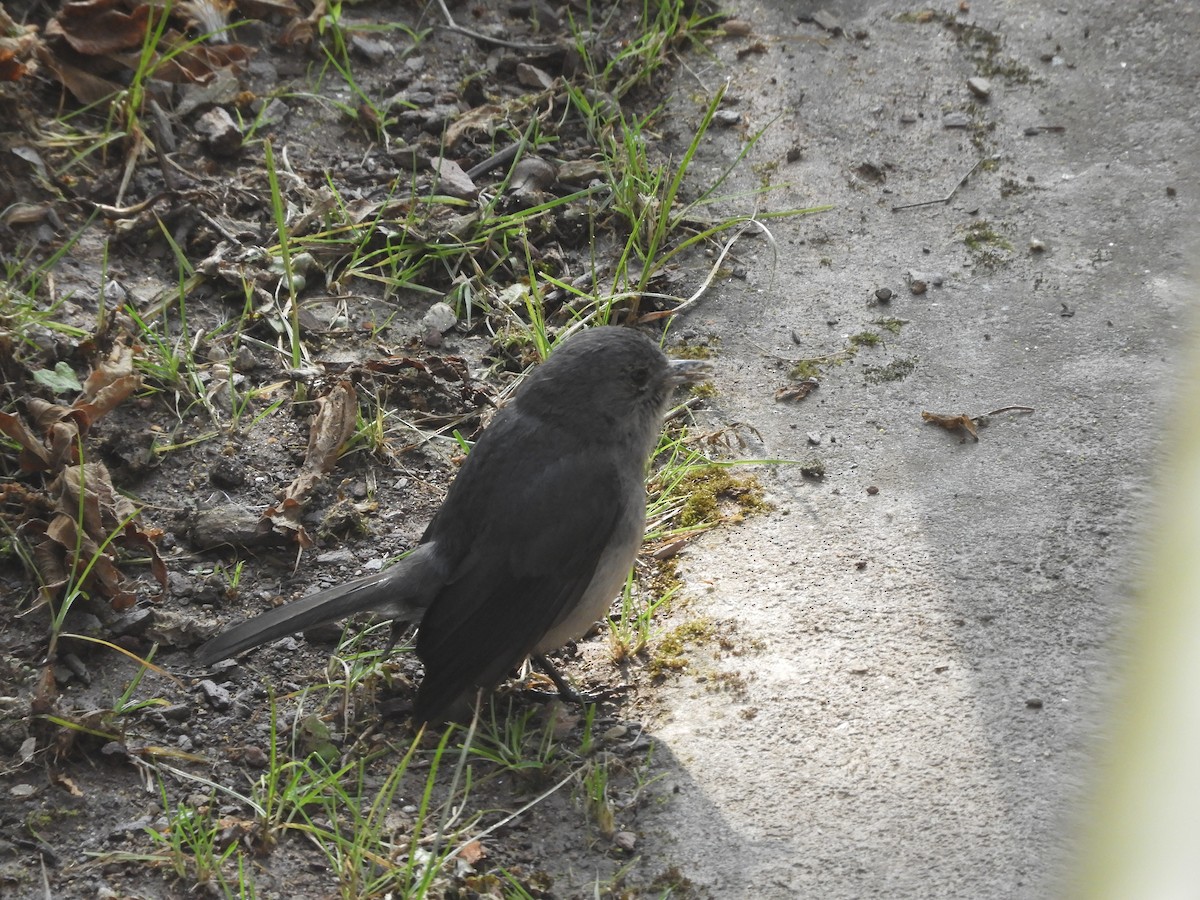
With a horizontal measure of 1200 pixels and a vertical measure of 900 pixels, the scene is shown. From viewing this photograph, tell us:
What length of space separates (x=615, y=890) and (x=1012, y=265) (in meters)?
3.02

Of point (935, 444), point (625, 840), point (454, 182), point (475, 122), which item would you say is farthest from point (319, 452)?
point (935, 444)

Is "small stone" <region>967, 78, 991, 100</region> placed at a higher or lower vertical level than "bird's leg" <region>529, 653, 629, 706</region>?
higher

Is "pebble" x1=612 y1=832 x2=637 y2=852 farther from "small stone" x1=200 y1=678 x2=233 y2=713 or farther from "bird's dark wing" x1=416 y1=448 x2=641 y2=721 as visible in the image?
"small stone" x1=200 y1=678 x2=233 y2=713

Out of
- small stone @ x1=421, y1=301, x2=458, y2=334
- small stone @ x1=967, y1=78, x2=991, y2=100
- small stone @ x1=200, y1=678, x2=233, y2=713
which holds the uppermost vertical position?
small stone @ x1=967, y1=78, x2=991, y2=100

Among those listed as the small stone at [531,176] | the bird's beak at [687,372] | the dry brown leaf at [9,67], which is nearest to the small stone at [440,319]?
the small stone at [531,176]

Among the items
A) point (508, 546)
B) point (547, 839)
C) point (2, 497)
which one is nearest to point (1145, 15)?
point (508, 546)

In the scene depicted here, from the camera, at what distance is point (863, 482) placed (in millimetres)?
4117

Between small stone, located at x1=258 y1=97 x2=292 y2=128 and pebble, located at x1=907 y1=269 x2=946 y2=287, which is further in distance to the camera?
small stone, located at x1=258 y1=97 x2=292 y2=128

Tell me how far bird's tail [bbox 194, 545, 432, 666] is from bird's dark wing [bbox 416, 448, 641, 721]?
90 mm

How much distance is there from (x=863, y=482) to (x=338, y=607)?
70.3 inches

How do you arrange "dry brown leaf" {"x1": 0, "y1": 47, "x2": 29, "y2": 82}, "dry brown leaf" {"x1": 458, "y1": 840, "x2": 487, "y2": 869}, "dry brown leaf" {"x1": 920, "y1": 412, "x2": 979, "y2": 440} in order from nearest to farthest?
"dry brown leaf" {"x1": 458, "y1": 840, "x2": 487, "y2": 869} < "dry brown leaf" {"x1": 920, "y1": 412, "x2": 979, "y2": 440} < "dry brown leaf" {"x1": 0, "y1": 47, "x2": 29, "y2": 82}

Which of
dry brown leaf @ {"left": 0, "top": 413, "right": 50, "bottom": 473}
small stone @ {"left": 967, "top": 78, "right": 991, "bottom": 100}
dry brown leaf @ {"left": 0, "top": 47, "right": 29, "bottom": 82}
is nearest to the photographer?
dry brown leaf @ {"left": 0, "top": 413, "right": 50, "bottom": 473}

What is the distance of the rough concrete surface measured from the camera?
308 cm

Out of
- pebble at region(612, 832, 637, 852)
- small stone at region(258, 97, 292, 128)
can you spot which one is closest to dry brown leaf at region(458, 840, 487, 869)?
pebble at region(612, 832, 637, 852)
